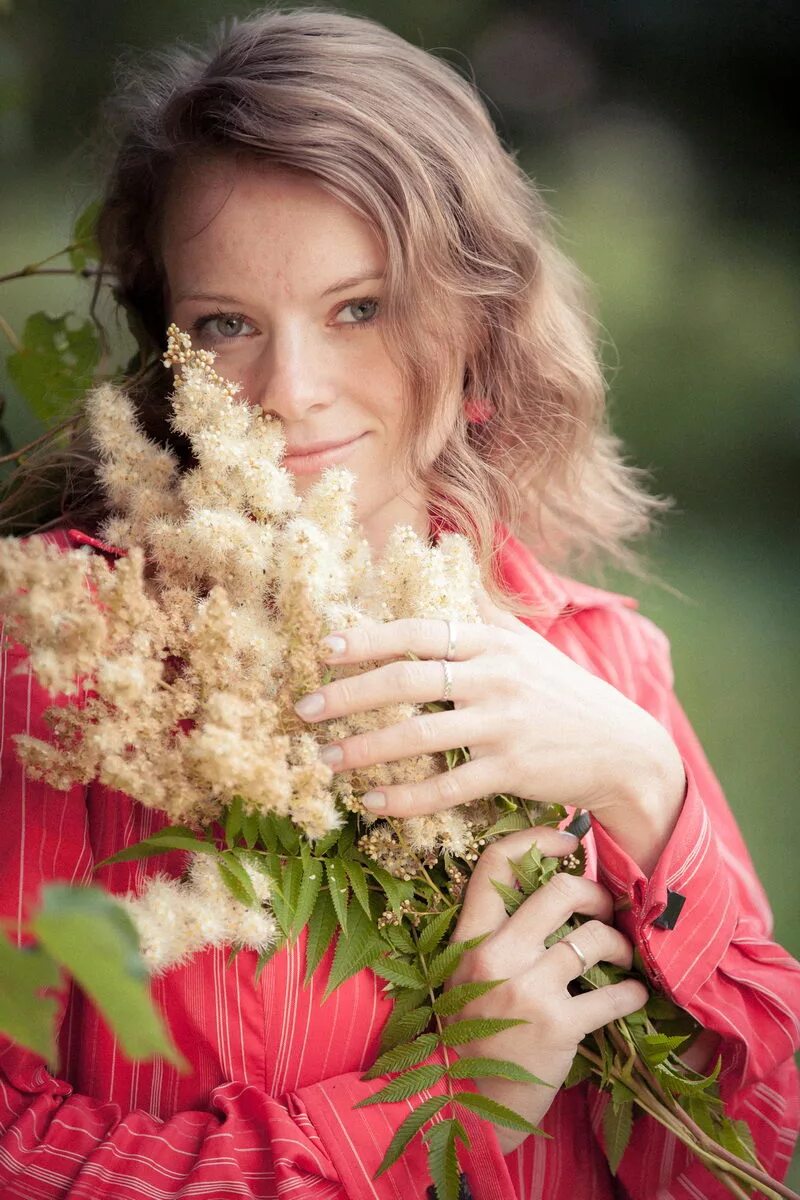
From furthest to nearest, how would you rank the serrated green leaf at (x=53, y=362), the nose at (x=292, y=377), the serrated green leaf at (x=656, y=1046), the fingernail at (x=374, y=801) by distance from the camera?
the serrated green leaf at (x=53, y=362), the nose at (x=292, y=377), the serrated green leaf at (x=656, y=1046), the fingernail at (x=374, y=801)

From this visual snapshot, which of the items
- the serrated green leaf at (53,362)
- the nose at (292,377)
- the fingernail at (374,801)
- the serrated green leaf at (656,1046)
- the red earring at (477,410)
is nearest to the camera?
the fingernail at (374,801)

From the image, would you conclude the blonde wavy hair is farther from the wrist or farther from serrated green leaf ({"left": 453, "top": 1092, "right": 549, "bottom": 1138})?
serrated green leaf ({"left": 453, "top": 1092, "right": 549, "bottom": 1138})

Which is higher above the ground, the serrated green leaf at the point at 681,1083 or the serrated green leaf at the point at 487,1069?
the serrated green leaf at the point at 487,1069

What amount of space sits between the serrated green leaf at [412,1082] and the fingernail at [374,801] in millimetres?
230

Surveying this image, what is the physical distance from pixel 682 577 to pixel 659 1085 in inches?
56.8

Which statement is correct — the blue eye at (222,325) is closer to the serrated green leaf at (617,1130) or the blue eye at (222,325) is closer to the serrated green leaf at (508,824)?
the serrated green leaf at (508,824)

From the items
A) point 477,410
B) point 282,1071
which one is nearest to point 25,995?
point 282,1071

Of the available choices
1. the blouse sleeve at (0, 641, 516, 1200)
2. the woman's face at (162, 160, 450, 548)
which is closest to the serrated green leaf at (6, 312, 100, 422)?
the woman's face at (162, 160, 450, 548)

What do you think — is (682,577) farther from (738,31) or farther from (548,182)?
(738,31)

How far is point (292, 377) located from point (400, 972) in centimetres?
58

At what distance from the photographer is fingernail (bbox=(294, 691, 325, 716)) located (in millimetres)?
716

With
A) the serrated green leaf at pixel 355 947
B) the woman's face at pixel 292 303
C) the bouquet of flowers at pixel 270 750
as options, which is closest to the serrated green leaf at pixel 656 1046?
the bouquet of flowers at pixel 270 750

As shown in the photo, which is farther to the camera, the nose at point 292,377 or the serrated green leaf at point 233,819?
Answer: the nose at point 292,377

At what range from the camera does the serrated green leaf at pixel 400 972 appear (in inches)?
32.4
